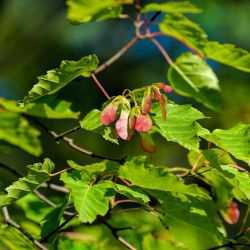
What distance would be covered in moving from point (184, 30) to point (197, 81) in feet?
0.59

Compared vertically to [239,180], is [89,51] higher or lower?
lower

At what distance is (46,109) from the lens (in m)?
2.02

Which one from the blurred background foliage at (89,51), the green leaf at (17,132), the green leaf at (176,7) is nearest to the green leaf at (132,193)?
the green leaf at (176,7)

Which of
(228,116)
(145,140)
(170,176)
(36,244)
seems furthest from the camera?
(228,116)

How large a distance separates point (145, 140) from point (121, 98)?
0.13 meters

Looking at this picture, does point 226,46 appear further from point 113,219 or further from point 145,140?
point 113,219

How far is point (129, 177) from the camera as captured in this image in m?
1.37

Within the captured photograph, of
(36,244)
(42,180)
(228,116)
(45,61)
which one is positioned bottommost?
(228,116)

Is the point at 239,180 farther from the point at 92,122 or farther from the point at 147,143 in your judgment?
the point at 92,122

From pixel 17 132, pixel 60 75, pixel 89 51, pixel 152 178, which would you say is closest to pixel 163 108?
pixel 152 178

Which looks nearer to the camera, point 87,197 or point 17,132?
point 87,197

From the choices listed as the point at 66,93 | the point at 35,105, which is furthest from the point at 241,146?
the point at 66,93

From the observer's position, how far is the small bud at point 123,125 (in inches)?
53.3

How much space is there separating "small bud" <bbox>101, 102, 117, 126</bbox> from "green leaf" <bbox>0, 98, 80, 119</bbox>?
64 centimetres
